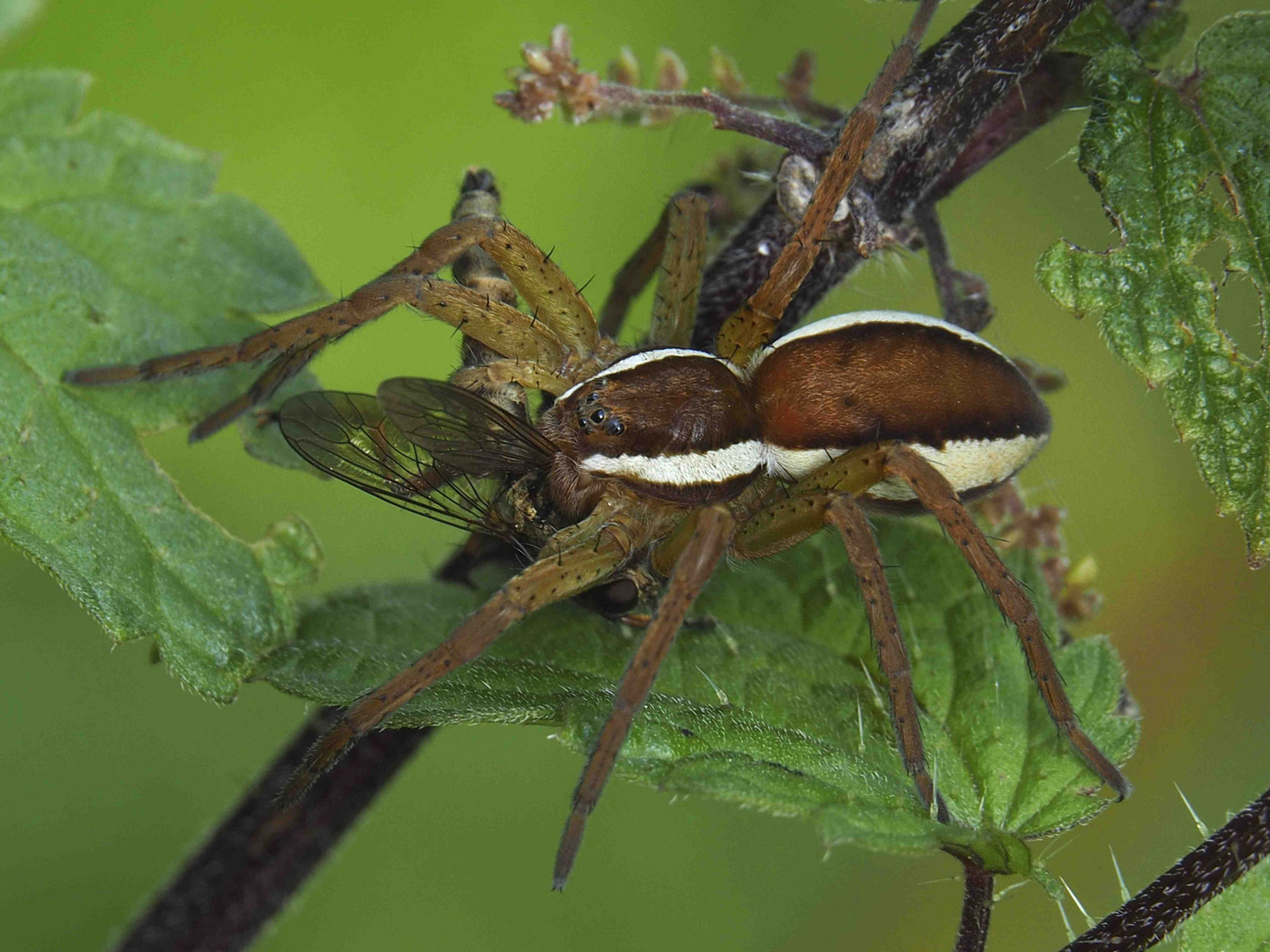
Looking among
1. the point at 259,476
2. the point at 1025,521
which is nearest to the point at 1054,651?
the point at 1025,521

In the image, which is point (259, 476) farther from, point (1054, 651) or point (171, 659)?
point (1054, 651)

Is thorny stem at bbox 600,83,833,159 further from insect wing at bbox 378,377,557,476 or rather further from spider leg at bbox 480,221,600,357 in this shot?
insect wing at bbox 378,377,557,476

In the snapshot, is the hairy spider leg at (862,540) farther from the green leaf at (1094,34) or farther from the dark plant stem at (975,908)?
the green leaf at (1094,34)

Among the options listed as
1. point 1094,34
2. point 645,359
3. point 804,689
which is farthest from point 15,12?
point 1094,34

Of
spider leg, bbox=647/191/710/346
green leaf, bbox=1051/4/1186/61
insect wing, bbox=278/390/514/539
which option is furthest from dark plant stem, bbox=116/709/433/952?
green leaf, bbox=1051/4/1186/61

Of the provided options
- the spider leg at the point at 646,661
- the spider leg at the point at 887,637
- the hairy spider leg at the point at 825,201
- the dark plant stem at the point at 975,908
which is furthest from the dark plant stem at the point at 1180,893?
the hairy spider leg at the point at 825,201

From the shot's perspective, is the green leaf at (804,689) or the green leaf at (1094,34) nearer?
the green leaf at (804,689)
